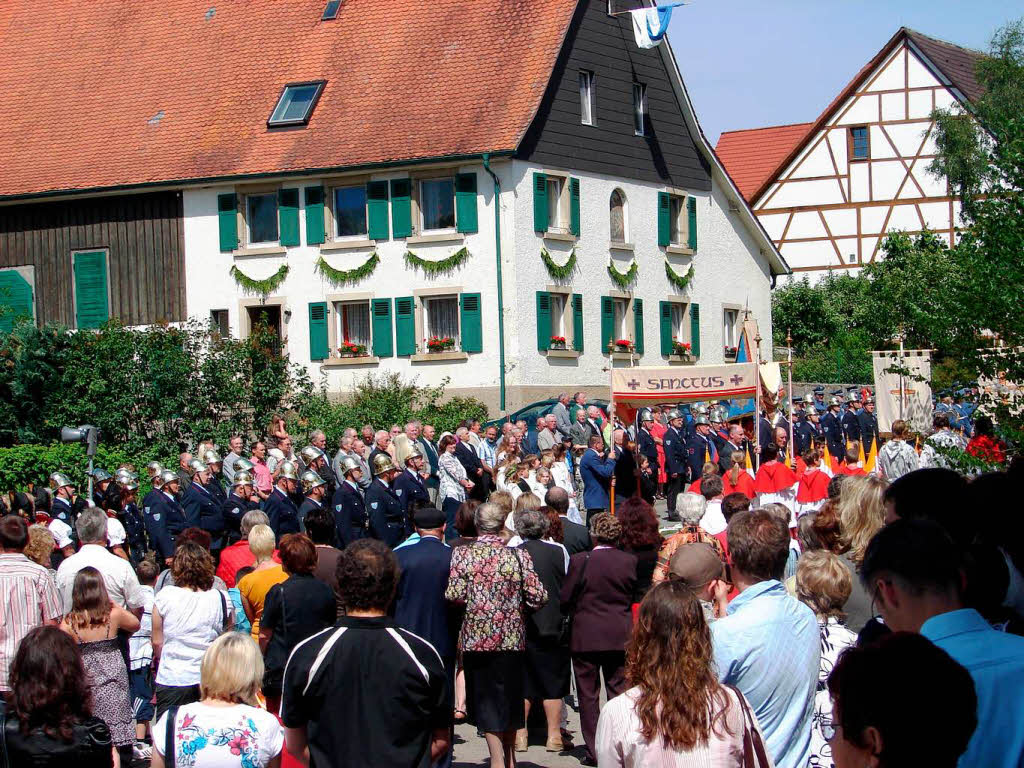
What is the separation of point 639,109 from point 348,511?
851 inches

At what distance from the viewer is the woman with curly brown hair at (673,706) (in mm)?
4590

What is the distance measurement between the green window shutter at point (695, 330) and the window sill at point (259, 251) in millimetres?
11047

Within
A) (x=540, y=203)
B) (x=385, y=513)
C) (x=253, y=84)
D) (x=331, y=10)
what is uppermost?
(x=331, y=10)

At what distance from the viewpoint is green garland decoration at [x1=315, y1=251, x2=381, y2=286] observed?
32156mm

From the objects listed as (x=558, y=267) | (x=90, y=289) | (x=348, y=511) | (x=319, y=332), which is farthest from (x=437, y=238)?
(x=348, y=511)

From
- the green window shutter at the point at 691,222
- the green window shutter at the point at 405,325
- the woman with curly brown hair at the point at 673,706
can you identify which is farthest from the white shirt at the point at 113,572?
the green window shutter at the point at 691,222

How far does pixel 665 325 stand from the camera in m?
35.6

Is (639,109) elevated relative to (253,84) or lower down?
lower down

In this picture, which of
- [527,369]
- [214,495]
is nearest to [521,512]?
[214,495]

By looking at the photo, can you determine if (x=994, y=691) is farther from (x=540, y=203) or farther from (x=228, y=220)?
(x=228, y=220)

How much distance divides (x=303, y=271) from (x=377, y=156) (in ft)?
11.2

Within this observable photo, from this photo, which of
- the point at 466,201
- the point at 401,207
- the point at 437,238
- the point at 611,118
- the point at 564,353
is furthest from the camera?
the point at 611,118

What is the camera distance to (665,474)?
2547 centimetres

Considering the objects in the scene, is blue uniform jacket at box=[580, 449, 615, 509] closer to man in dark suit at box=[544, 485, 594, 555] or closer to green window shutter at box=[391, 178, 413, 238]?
man in dark suit at box=[544, 485, 594, 555]
